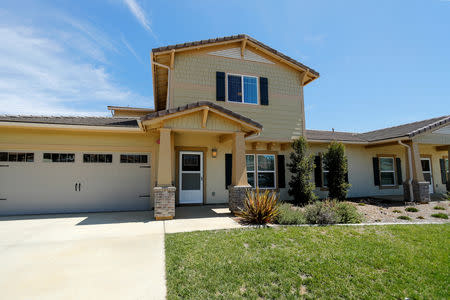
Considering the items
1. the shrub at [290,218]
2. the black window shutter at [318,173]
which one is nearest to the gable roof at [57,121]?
the shrub at [290,218]

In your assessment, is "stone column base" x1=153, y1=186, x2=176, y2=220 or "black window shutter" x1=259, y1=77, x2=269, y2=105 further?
"black window shutter" x1=259, y1=77, x2=269, y2=105

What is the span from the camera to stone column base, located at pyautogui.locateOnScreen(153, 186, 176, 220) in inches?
263

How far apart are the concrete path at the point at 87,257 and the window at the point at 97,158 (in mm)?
2558

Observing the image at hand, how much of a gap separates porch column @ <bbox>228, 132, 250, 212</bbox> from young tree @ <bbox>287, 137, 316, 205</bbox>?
135 inches

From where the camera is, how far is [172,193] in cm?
679

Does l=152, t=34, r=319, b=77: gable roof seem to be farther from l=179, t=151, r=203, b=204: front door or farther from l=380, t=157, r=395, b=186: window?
l=380, t=157, r=395, b=186: window

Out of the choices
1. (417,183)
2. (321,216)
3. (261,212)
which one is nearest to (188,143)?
(261,212)

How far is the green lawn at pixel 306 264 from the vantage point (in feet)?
9.93

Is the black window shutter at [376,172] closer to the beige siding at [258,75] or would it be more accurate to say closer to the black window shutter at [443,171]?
the black window shutter at [443,171]

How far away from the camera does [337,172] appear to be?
10.5 metres

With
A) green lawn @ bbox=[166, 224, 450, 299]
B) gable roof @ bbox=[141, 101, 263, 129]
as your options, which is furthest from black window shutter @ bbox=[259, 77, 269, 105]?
green lawn @ bbox=[166, 224, 450, 299]

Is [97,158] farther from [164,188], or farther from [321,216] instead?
[321,216]

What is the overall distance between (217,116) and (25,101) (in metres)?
11.5

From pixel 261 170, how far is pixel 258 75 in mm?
4499
